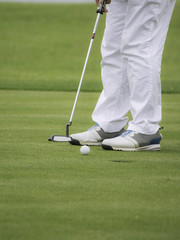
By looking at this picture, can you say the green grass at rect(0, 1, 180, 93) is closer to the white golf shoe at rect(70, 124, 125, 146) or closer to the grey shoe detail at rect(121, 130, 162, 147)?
the white golf shoe at rect(70, 124, 125, 146)

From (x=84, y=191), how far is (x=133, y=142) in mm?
1477

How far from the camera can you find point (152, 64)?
4199mm

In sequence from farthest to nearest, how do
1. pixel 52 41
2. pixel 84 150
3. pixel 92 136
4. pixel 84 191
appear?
1. pixel 52 41
2. pixel 92 136
3. pixel 84 150
4. pixel 84 191

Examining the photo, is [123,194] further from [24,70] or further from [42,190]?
[24,70]

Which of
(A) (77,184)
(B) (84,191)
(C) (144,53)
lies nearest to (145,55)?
(C) (144,53)

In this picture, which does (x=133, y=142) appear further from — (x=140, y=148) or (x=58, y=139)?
(x=58, y=139)

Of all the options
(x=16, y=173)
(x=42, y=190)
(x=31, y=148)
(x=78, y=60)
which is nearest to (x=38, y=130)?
(x=31, y=148)

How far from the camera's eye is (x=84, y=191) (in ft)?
8.94

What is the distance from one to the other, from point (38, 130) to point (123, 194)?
233cm

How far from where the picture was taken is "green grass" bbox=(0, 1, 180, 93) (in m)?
19.2

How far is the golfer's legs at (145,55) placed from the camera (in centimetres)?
416

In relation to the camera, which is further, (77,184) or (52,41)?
(52,41)

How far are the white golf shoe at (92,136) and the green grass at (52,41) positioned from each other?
1193 centimetres

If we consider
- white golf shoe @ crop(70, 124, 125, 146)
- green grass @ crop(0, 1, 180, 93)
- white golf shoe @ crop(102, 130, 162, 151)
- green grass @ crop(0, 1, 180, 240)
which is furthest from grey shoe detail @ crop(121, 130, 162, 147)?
green grass @ crop(0, 1, 180, 93)
